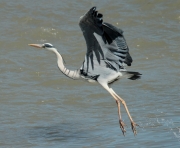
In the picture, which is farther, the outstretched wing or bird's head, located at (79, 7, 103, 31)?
the outstretched wing

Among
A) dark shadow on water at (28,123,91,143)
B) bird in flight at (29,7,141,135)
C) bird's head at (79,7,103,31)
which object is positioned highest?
bird's head at (79,7,103,31)

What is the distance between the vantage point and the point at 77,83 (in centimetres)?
1007

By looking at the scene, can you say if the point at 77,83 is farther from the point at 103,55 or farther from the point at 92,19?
the point at 92,19

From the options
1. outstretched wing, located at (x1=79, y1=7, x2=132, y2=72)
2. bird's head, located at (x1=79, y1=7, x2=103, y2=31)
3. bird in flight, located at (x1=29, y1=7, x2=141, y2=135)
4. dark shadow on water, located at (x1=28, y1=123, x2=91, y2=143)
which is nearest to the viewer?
bird's head, located at (x1=79, y1=7, x2=103, y2=31)

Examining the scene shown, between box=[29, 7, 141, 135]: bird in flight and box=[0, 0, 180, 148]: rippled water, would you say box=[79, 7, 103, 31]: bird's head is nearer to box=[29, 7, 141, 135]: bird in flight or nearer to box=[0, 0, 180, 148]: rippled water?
box=[29, 7, 141, 135]: bird in flight

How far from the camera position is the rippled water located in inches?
311

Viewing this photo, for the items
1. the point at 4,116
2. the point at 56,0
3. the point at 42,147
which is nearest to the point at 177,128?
the point at 42,147

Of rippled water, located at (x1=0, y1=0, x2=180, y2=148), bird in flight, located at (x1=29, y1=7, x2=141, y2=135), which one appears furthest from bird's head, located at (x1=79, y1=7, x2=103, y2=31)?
rippled water, located at (x1=0, y1=0, x2=180, y2=148)

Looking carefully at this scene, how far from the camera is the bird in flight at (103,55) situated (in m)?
7.34

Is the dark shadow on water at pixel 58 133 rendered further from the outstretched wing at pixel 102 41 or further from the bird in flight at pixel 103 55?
the outstretched wing at pixel 102 41

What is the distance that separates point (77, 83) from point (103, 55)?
223 cm

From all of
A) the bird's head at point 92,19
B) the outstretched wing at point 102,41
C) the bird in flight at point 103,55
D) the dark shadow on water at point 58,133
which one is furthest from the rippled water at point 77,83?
the bird's head at point 92,19

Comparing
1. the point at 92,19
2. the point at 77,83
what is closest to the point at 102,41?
the point at 92,19

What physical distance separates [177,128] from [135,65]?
3.18 m
